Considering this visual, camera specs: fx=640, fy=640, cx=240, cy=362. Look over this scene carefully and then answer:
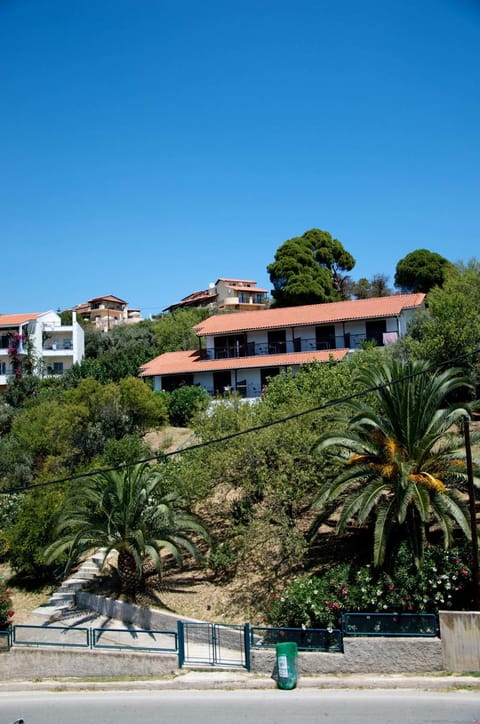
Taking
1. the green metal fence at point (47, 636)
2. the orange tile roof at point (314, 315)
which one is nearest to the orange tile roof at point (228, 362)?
the orange tile roof at point (314, 315)

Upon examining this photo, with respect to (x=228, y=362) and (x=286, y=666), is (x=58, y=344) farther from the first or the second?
(x=286, y=666)

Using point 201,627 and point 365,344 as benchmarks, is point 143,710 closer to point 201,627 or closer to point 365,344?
point 201,627

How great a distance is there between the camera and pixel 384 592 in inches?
585

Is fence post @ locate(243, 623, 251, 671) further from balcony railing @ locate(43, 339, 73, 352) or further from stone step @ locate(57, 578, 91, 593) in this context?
balcony railing @ locate(43, 339, 73, 352)

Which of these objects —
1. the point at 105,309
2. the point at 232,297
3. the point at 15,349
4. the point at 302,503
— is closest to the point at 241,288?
the point at 232,297

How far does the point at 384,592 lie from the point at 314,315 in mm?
29565

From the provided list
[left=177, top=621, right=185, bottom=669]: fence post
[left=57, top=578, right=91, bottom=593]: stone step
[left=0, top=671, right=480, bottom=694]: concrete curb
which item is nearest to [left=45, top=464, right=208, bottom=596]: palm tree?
[left=57, top=578, right=91, bottom=593]: stone step

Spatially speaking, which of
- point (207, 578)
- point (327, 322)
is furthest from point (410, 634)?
point (327, 322)

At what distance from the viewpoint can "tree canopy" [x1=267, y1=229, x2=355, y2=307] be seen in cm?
6088

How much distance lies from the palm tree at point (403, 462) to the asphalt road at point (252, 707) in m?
3.13

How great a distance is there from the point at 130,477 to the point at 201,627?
5.13 metres

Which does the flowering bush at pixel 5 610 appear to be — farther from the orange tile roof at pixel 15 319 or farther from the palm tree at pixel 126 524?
the orange tile roof at pixel 15 319

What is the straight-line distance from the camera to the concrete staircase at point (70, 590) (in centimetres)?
1855

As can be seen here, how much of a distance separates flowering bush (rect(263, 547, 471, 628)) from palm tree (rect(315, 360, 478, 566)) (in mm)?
390
